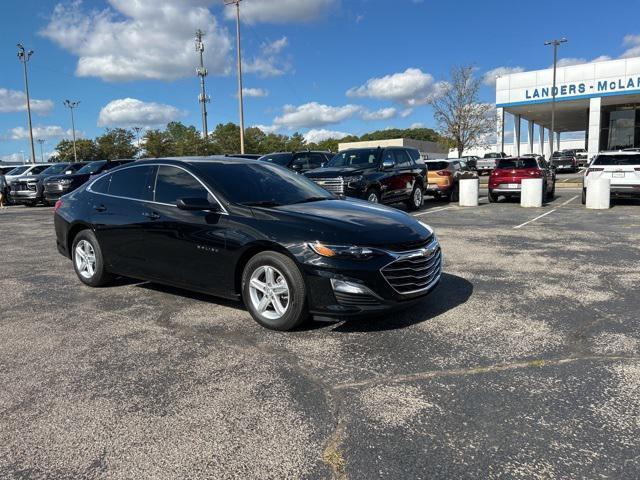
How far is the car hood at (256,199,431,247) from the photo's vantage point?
437 centimetres

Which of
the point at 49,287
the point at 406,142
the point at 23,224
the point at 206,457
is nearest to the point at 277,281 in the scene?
the point at 206,457

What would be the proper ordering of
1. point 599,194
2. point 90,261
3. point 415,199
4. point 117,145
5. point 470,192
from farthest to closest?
point 117,145 < point 470,192 < point 415,199 < point 599,194 < point 90,261

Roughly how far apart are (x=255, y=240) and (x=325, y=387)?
160cm

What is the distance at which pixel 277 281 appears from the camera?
180 inches

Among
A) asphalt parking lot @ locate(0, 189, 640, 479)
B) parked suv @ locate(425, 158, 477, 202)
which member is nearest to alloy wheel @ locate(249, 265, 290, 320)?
asphalt parking lot @ locate(0, 189, 640, 479)

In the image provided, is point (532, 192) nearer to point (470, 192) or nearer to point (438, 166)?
point (470, 192)

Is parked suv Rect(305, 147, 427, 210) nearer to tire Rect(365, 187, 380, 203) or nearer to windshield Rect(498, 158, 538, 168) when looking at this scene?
tire Rect(365, 187, 380, 203)

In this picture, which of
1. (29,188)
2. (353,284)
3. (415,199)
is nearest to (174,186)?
(353,284)

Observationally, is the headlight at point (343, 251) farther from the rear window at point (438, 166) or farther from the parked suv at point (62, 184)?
the parked suv at point (62, 184)

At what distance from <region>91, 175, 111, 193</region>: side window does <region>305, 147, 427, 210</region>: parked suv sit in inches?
246

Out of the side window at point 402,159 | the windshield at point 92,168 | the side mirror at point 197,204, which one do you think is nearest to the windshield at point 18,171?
the windshield at point 92,168

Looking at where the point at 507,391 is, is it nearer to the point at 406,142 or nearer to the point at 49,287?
the point at 49,287

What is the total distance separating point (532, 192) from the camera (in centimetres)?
1639

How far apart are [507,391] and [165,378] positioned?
234 cm
